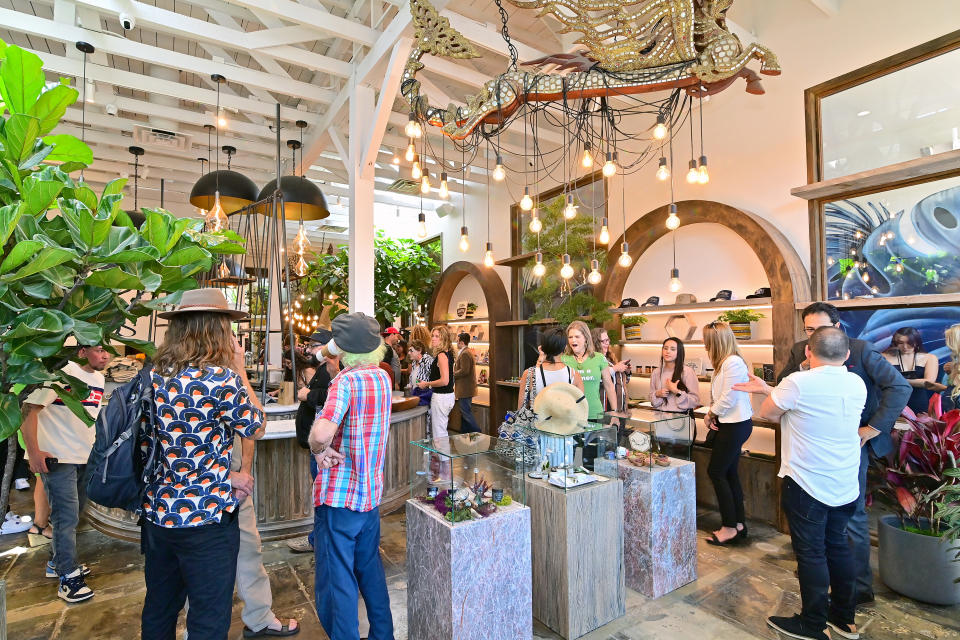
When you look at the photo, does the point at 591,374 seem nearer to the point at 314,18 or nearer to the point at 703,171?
the point at 703,171

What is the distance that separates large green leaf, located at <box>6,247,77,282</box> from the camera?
799mm

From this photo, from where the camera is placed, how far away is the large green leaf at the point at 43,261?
31.5 inches

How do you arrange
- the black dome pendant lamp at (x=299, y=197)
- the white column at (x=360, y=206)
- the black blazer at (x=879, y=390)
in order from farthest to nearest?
the white column at (x=360, y=206) < the black dome pendant lamp at (x=299, y=197) < the black blazer at (x=879, y=390)

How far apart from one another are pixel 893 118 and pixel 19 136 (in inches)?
193

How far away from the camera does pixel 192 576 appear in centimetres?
184

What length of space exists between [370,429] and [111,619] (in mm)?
1984

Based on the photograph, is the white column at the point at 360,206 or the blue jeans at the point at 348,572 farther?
the white column at the point at 360,206

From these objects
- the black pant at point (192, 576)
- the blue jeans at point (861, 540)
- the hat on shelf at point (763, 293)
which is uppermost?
the hat on shelf at point (763, 293)

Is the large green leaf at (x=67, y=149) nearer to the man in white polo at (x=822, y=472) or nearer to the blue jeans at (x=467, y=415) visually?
the man in white polo at (x=822, y=472)

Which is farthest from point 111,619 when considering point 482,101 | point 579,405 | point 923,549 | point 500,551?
point 923,549

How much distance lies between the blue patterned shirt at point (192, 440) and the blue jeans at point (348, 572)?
1.60ft

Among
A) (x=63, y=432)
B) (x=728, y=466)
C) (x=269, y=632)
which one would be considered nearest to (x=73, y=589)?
(x=63, y=432)

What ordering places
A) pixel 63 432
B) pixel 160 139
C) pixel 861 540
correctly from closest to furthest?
1. pixel 861 540
2. pixel 63 432
3. pixel 160 139

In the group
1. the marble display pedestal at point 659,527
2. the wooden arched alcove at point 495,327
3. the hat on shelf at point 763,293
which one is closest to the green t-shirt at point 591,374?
the marble display pedestal at point 659,527
